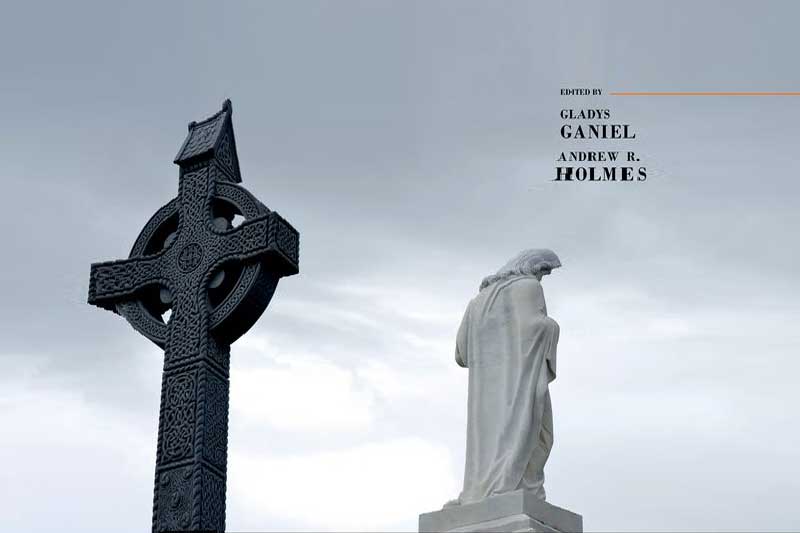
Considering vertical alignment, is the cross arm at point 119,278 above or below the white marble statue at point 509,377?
above

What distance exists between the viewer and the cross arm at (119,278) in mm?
16203

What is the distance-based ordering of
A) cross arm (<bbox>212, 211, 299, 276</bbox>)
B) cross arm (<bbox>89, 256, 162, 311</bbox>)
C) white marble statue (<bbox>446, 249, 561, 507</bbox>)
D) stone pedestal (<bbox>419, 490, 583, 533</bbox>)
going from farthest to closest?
1. cross arm (<bbox>89, 256, 162, 311</bbox>)
2. cross arm (<bbox>212, 211, 299, 276</bbox>)
3. white marble statue (<bbox>446, 249, 561, 507</bbox>)
4. stone pedestal (<bbox>419, 490, 583, 533</bbox>)

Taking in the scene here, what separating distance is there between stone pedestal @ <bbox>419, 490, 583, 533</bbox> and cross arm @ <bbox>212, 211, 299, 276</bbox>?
15.7 ft

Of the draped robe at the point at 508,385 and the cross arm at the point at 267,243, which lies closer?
the draped robe at the point at 508,385

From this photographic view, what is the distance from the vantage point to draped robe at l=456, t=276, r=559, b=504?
37.1ft

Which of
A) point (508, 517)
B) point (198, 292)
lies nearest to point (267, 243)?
point (198, 292)

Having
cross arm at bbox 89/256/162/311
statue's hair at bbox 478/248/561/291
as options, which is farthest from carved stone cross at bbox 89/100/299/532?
statue's hair at bbox 478/248/561/291

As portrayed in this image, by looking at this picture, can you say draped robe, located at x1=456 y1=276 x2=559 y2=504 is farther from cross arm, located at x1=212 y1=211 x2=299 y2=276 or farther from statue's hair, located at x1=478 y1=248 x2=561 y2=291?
cross arm, located at x1=212 y1=211 x2=299 y2=276

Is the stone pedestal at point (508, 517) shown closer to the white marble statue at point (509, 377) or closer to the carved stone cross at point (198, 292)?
the white marble statue at point (509, 377)

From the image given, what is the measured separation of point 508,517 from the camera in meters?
10.8

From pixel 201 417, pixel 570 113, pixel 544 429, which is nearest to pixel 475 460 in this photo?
pixel 544 429

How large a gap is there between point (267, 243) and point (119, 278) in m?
1.94

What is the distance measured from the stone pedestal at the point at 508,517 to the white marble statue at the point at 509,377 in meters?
0.20

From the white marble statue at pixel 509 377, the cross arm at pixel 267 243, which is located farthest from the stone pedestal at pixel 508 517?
the cross arm at pixel 267 243
